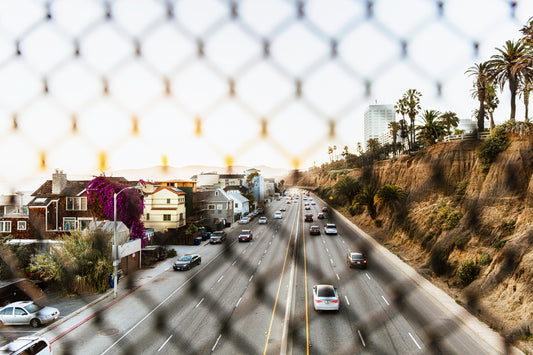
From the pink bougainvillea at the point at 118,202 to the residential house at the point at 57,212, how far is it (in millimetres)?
3016

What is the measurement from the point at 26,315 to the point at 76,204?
34.4ft

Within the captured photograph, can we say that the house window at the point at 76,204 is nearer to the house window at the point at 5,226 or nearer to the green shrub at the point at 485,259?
the house window at the point at 5,226

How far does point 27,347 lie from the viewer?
6957mm

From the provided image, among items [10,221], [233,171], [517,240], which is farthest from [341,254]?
[10,221]

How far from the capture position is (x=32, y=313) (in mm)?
10008

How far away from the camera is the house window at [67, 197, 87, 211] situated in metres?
19.2

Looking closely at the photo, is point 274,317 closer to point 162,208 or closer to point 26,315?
point 26,315

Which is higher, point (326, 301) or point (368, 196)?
point (368, 196)

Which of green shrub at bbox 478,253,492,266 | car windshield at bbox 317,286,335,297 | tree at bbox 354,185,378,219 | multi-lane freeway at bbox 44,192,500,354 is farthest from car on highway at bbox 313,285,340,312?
tree at bbox 354,185,378,219

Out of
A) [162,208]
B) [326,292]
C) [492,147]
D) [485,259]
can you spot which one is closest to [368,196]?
[492,147]

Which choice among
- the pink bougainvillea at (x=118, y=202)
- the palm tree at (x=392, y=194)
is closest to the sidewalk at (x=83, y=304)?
the pink bougainvillea at (x=118, y=202)

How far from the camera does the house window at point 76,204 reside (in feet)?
62.9

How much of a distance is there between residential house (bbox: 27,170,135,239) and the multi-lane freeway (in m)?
6.86

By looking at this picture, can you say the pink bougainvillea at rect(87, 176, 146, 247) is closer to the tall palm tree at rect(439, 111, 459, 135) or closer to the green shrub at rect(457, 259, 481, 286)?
the tall palm tree at rect(439, 111, 459, 135)
